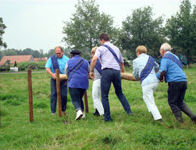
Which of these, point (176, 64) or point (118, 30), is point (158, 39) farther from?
point (176, 64)

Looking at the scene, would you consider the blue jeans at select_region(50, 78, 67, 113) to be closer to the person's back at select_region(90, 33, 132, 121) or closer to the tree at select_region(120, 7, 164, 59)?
the person's back at select_region(90, 33, 132, 121)

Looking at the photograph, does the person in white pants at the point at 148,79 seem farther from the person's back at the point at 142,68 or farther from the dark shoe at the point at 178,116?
the dark shoe at the point at 178,116

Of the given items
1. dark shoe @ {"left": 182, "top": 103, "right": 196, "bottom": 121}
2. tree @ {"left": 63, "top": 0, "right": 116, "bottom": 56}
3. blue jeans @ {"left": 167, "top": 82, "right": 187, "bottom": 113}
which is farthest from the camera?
tree @ {"left": 63, "top": 0, "right": 116, "bottom": 56}

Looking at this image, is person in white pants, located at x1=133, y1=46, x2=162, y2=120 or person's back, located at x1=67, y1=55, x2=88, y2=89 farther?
person's back, located at x1=67, y1=55, x2=88, y2=89

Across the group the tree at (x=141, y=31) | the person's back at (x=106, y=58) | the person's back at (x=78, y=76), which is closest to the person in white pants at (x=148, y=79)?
the person's back at (x=106, y=58)

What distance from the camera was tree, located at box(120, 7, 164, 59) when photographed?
5188cm

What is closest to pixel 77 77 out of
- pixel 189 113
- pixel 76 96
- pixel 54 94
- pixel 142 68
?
pixel 76 96

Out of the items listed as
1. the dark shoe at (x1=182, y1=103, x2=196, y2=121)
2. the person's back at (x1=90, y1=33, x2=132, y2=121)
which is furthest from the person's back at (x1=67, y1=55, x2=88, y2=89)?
the dark shoe at (x1=182, y1=103, x2=196, y2=121)

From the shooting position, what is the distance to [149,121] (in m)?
6.53

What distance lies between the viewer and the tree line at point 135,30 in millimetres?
45312

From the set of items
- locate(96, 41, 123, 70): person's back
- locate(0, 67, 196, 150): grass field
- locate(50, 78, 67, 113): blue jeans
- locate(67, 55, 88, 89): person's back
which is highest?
locate(96, 41, 123, 70): person's back

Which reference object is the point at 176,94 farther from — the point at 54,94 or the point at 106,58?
the point at 54,94

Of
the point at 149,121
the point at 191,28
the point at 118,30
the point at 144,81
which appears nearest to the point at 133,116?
the point at 149,121

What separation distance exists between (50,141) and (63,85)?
3.29 m
